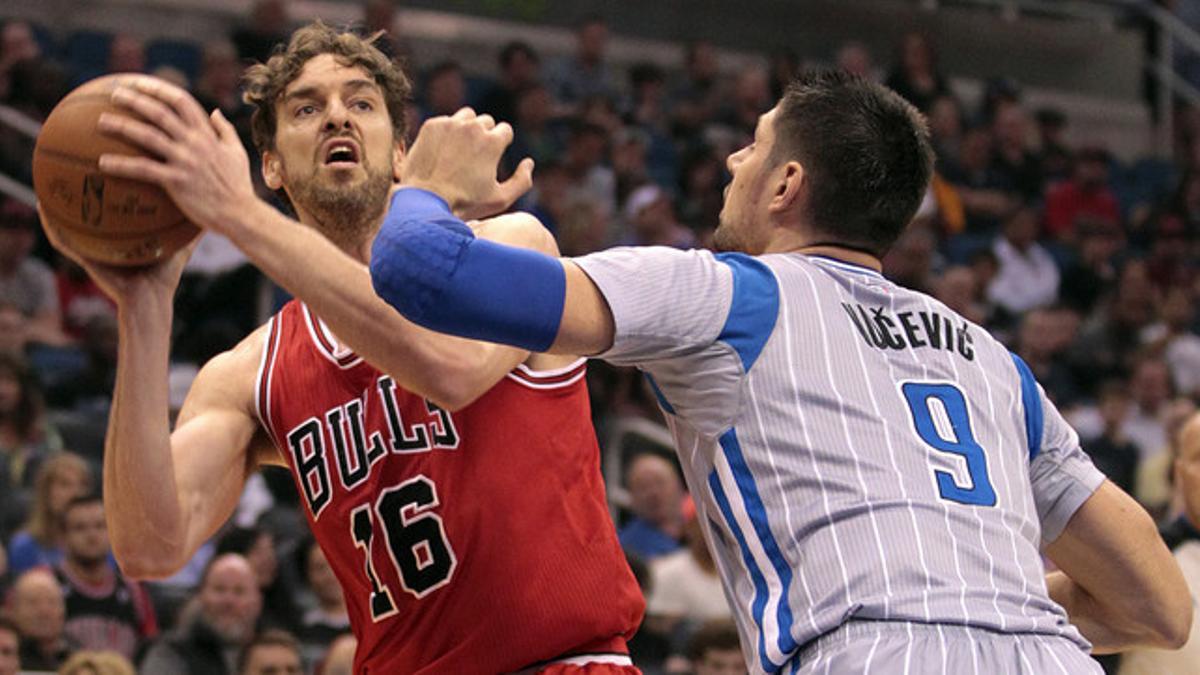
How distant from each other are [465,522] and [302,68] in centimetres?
134

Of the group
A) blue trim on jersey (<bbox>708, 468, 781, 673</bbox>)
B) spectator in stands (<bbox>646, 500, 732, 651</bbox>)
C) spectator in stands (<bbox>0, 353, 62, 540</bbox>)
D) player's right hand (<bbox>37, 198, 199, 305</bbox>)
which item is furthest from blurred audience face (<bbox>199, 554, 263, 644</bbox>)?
blue trim on jersey (<bbox>708, 468, 781, 673</bbox>)

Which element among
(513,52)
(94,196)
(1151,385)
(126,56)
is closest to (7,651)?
(94,196)

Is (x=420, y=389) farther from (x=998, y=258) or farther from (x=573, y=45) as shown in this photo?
(x=573, y=45)

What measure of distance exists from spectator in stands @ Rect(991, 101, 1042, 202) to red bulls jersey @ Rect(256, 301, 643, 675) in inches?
457

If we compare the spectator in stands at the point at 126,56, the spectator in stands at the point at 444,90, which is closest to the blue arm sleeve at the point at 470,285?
the spectator in stands at the point at 126,56

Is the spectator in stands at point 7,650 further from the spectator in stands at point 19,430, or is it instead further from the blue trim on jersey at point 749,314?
the blue trim on jersey at point 749,314

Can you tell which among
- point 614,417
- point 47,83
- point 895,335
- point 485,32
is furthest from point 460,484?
point 485,32

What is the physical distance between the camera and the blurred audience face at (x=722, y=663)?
6844 millimetres

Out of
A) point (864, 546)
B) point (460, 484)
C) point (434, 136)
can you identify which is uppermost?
point (434, 136)

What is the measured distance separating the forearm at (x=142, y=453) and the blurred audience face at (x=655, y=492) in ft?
17.7

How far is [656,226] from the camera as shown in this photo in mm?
11570

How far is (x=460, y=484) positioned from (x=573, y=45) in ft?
40.0

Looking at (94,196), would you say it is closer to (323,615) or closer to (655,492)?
(323,615)

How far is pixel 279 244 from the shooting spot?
307cm
